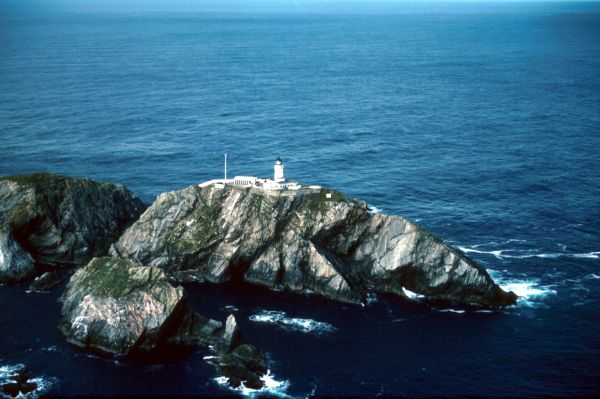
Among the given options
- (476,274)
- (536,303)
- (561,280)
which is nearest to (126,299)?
(476,274)

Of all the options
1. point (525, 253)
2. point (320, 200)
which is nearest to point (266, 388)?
point (320, 200)

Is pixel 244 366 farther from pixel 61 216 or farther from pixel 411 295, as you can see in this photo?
pixel 61 216

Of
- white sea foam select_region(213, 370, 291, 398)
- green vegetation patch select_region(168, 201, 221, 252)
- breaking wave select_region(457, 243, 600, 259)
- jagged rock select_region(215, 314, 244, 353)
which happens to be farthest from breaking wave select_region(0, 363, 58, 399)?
breaking wave select_region(457, 243, 600, 259)

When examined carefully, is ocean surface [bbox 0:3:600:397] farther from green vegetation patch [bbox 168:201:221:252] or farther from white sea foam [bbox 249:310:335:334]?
green vegetation patch [bbox 168:201:221:252]

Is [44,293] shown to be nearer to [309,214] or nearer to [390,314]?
[309,214]

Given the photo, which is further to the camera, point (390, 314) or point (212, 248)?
point (212, 248)
